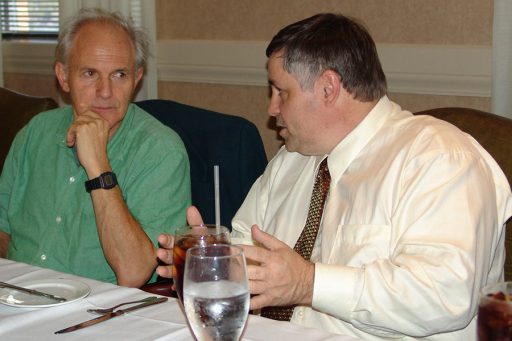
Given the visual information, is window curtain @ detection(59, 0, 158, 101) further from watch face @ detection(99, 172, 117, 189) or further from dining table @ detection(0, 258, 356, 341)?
dining table @ detection(0, 258, 356, 341)

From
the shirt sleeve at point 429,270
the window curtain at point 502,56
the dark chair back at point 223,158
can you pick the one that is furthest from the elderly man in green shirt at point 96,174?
the window curtain at point 502,56

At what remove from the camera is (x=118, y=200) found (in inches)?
85.0

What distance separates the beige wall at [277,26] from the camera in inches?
109

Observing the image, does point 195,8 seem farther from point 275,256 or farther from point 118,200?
point 275,256

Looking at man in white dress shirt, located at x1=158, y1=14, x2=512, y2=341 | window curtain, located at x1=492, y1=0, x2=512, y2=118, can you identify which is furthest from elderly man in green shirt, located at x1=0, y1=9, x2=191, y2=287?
window curtain, located at x1=492, y1=0, x2=512, y2=118

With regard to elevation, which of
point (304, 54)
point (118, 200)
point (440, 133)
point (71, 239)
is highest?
point (304, 54)

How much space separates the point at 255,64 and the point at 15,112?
976mm

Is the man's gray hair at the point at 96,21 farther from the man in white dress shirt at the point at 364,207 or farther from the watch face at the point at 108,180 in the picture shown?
the man in white dress shirt at the point at 364,207

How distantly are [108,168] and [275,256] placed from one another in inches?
35.5

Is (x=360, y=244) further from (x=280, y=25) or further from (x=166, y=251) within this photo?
(x=280, y=25)

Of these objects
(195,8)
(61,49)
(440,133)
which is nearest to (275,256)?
(440,133)

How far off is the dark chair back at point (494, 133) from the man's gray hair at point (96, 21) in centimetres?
97

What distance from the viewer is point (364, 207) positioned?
1.75 m

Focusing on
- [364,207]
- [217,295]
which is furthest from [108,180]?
[217,295]
